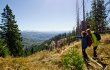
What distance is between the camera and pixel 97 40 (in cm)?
1544

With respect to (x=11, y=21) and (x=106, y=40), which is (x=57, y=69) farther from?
(x=11, y=21)

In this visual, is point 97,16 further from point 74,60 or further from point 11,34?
point 74,60

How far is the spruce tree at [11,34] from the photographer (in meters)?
49.4

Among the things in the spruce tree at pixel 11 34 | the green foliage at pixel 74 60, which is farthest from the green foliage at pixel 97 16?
the green foliage at pixel 74 60

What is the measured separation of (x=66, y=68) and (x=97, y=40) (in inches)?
171

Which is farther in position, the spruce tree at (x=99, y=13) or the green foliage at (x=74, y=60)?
the spruce tree at (x=99, y=13)

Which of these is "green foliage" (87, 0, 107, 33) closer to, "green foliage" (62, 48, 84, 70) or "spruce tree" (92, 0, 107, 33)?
"spruce tree" (92, 0, 107, 33)

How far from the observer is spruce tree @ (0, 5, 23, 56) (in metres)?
49.4

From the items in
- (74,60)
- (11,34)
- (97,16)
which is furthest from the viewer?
(97,16)

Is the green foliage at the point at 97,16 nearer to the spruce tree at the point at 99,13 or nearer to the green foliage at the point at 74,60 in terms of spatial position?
the spruce tree at the point at 99,13

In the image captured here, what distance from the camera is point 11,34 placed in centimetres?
5091

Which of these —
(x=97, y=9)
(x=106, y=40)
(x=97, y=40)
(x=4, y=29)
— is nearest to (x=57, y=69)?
(x=97, y=40)

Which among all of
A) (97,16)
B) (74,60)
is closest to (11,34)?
(97,16)

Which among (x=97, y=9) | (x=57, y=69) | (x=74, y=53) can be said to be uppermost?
(x=97, y=9)
